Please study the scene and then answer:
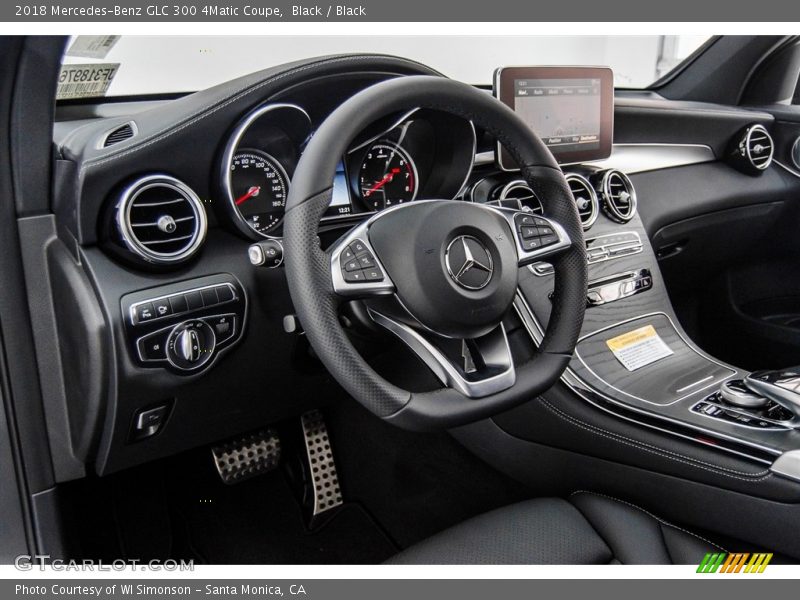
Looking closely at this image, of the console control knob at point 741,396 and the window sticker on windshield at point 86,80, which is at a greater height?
the window sticker on windshield at point 86,80

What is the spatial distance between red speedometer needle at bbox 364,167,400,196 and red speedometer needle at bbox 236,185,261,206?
8.0 inches

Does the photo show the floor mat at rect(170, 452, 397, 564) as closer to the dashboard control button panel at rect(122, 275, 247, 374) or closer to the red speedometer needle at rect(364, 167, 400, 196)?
the dashboard control button panel at rect(122, 275, 247, 374)

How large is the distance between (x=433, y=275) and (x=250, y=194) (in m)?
0.41

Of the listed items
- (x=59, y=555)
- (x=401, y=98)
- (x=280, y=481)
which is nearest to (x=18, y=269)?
(x=59, y=555)

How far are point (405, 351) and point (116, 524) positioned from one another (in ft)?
2.23

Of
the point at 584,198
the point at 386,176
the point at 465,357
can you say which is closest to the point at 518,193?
the point at 584,198

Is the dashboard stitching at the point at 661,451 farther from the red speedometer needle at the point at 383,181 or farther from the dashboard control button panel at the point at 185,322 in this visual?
the dashboard control button panel at the point at 185,322

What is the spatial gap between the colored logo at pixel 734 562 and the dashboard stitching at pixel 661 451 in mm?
124

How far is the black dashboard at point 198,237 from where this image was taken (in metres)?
1.10

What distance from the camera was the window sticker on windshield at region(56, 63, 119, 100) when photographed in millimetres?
1368

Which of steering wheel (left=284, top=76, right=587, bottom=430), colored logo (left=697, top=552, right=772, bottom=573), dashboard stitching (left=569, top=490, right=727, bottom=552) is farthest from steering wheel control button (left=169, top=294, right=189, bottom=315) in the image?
colored logo (left=697, top=552, right=772, bottom=573)

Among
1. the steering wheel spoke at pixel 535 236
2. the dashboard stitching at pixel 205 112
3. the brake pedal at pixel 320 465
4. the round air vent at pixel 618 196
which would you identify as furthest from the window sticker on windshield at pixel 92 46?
the round air vent at pixel 618 196

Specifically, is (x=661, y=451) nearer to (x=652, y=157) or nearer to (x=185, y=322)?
(x=185, y=322)

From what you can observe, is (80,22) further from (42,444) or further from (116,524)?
(116,524)
